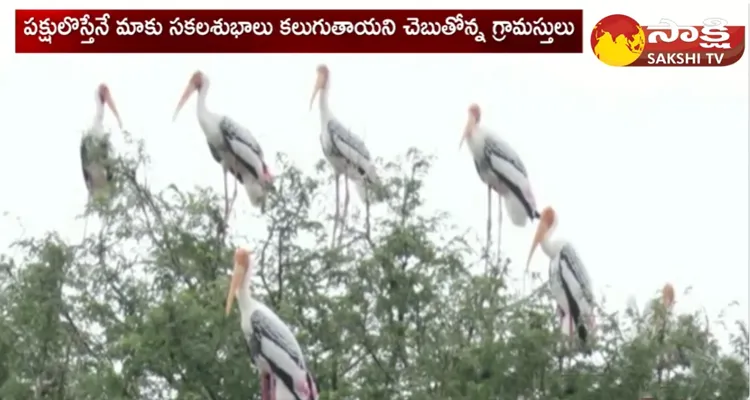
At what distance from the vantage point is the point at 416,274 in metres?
14.6

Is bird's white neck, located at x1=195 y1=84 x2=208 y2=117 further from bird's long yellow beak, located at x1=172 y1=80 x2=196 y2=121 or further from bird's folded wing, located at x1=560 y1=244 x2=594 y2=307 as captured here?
bird's folded wing, located at x1=560 y1=244 x2=594 y2=307

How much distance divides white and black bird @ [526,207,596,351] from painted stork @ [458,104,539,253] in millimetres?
551

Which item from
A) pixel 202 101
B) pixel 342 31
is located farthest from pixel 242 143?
pixel 342 31

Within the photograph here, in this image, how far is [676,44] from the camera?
12.9 metres

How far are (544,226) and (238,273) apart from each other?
3124 millimetres

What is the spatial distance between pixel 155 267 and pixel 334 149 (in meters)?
2.67

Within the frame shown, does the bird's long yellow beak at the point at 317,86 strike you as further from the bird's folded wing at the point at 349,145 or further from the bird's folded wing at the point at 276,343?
the bird's folded wing at the point at 276,343

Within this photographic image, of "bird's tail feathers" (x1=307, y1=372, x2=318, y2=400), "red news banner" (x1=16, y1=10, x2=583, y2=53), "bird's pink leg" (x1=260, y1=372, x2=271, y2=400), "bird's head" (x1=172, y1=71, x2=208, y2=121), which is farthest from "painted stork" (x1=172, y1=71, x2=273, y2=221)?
"red news banner" (x1=16, y1=10, x2=583, y2=53)

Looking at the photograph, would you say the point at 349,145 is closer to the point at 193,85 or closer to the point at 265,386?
the point at 193,85

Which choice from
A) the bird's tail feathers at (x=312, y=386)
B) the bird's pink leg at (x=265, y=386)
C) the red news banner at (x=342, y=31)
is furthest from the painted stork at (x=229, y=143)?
the red news banner at (x=342, y=31)

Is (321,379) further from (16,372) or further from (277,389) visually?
(16,372)

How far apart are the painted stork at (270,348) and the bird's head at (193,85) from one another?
10.6ft

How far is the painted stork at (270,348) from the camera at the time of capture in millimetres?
14148

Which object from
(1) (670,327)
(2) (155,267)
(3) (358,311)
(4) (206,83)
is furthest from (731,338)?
(4) (206,83)
